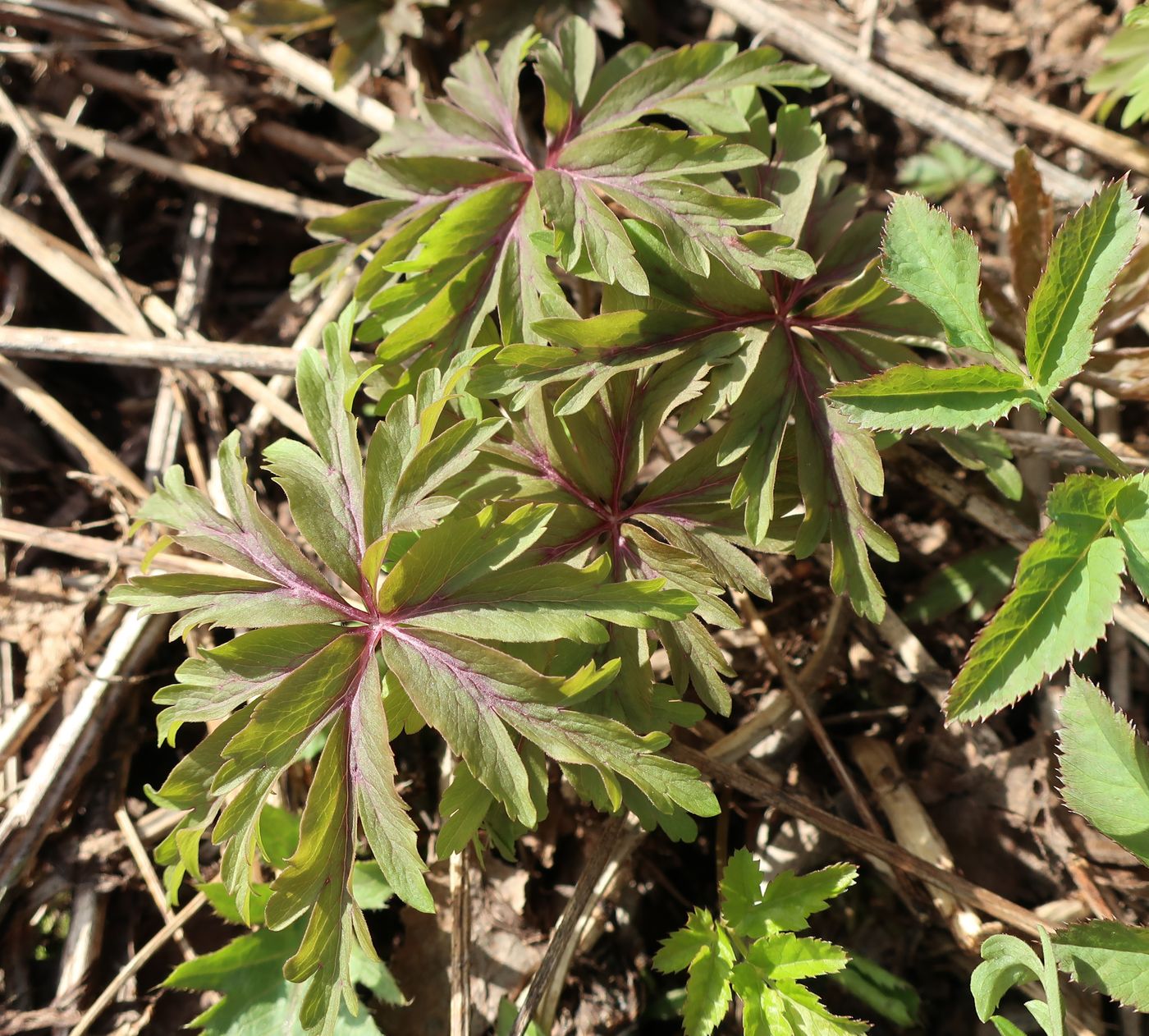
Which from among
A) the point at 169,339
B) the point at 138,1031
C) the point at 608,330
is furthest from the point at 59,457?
the point at 608,330

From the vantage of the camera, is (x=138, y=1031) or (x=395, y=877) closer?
(x=395, y=877)

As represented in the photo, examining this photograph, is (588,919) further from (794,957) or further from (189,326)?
(189,326)

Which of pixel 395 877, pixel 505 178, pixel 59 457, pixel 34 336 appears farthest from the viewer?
pixel 59 457

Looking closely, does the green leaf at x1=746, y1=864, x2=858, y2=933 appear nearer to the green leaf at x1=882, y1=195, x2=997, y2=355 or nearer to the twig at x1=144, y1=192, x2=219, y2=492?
the green leaf at x1=882, y1=195, x2=997, y2=355

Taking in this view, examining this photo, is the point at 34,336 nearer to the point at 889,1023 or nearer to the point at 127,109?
the point at 127,109

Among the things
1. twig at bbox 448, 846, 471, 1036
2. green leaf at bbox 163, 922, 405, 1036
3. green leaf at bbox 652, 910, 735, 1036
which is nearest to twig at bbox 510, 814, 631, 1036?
twig at bbox 448, 846, 471, 1036

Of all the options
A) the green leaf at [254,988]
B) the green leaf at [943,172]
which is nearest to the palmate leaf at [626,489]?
the green leaf at [254,988]

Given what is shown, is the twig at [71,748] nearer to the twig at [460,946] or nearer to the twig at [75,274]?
the twig at [75,274]
